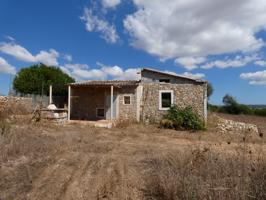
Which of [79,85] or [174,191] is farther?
[79,85]

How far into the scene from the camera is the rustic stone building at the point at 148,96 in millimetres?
16078

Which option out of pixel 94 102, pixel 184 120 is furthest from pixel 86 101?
pixel 184 120

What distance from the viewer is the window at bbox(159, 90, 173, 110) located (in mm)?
16625

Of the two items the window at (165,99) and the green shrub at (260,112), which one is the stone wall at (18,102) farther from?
the green shrub at (260,112)

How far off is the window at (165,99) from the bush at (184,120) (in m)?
1.56

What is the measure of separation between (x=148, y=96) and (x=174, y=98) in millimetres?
1593

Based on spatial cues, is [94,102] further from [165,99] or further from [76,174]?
[76,174]

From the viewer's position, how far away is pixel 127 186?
185 inches

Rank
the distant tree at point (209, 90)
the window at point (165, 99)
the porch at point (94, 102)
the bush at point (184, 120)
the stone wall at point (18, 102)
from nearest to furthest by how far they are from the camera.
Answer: the bush at point (184, 120), the window at point (165, 99), the porch at point (94, 102), the stone wall at point (18, 102), the distant tree at point (209, 90)

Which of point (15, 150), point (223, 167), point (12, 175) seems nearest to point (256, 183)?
point (223, 167)

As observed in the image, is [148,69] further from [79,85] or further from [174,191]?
[174,191]

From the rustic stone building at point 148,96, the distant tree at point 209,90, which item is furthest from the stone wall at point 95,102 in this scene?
the distant tree at point 209,90

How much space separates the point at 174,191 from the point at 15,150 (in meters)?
4.42

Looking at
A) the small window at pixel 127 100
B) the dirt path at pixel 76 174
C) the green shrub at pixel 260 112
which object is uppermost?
the small window at pixel 127 100
